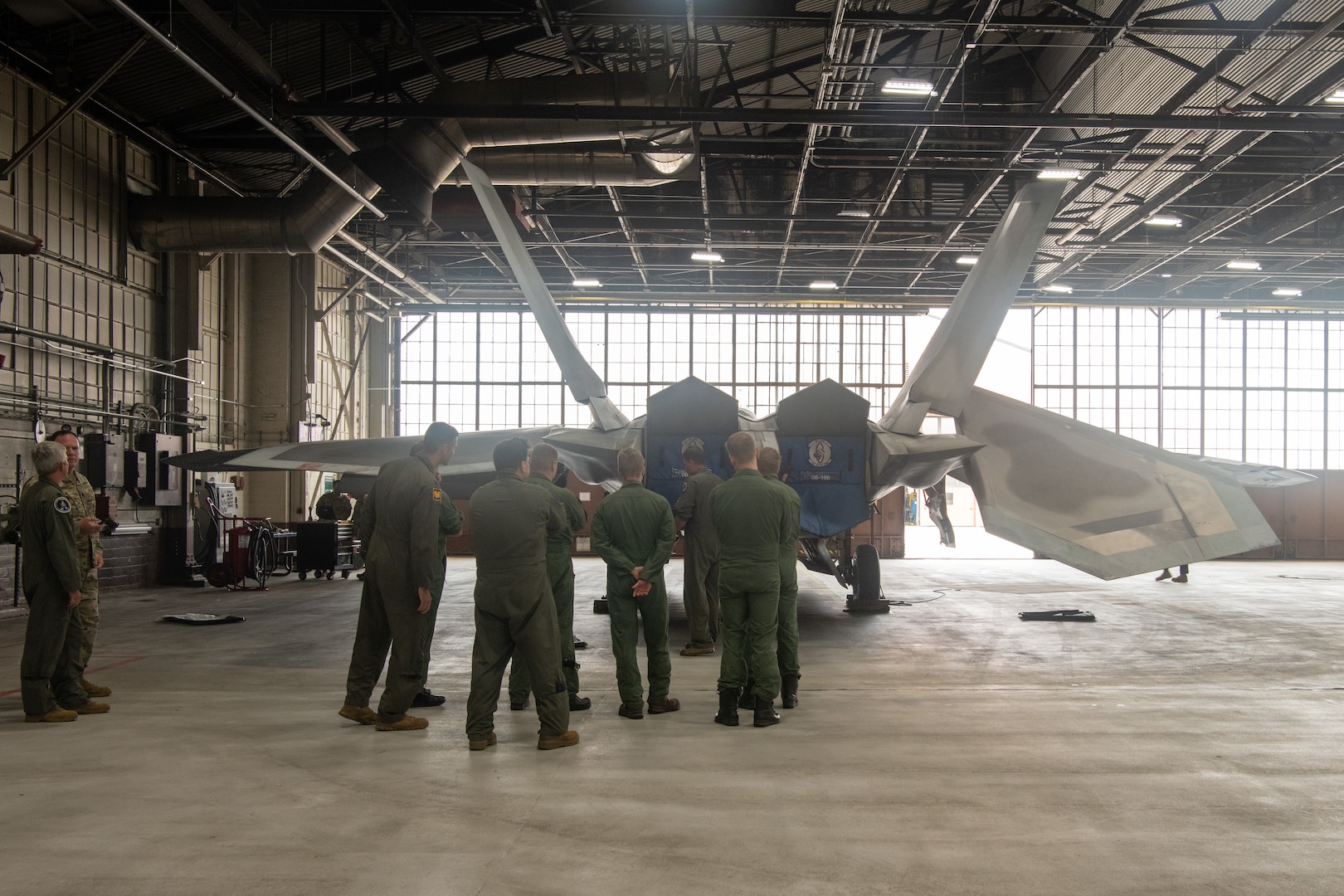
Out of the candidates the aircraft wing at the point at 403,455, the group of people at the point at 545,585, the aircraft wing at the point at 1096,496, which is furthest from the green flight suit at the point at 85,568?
the aircraft wing at the point at 1096,496

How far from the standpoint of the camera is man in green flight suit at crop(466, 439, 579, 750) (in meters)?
5.38

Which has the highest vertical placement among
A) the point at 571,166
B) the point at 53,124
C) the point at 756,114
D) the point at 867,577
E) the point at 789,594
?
the point at 571,166

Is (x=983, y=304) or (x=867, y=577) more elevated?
(x=983, y=304)

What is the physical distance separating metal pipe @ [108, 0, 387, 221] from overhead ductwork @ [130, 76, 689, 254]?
35 centimetres

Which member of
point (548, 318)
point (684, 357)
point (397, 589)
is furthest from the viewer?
point (684, 357)

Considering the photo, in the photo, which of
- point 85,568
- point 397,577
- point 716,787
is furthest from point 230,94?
point 716,787

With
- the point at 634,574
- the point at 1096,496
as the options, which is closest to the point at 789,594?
the point at 634,574

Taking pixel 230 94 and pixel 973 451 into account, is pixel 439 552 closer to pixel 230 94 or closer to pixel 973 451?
pixel 973 451

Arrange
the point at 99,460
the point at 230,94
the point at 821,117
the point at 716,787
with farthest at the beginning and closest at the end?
the point at 99,460 < the point at 821,117 < the point at 230,94 < the point at 716,787

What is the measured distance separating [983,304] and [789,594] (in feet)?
15.1

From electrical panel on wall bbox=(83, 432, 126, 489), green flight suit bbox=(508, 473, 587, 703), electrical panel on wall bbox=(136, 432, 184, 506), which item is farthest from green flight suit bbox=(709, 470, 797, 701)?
electrical panel on wall bbox=(136, 432, 184, 506)

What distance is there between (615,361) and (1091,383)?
14500 mm

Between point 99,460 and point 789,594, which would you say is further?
point 99,460

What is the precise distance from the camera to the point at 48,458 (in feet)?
20.4
